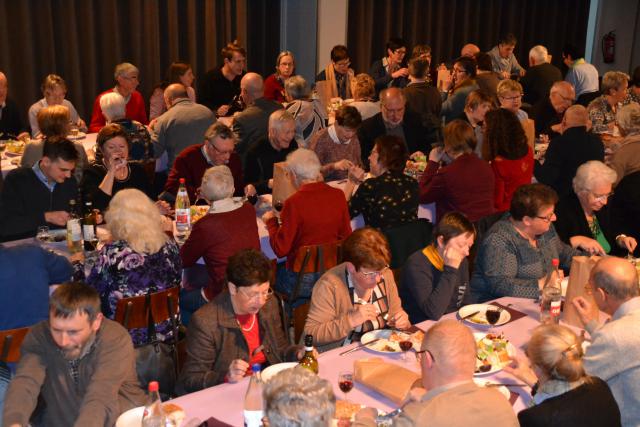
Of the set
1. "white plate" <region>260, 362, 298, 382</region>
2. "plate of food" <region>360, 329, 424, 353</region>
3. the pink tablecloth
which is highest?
"white plate" <region>260, 362, 298, 382</region>

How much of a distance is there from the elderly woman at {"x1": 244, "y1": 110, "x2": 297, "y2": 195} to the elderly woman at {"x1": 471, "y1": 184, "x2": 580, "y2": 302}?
213 centimetres

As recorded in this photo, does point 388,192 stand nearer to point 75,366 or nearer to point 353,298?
point 353,298

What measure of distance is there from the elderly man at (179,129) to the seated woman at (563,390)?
4350 mm

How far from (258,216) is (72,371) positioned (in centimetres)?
248

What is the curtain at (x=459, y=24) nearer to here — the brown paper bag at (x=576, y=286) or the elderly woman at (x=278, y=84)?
the elderly woman at (x=278, y=84)

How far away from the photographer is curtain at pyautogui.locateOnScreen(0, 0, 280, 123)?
862cm

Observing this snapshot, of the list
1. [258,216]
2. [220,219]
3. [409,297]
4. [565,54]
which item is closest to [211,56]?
[565,54]

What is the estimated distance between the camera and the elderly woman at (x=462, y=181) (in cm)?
546

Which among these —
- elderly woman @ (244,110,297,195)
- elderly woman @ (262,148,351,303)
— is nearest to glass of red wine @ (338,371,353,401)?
elderly woman @ (262,148,351,303)

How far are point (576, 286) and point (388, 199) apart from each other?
5.01ft

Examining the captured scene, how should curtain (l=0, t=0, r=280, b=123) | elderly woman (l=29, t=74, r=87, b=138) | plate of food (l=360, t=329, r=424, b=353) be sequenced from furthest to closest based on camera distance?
curtain (l=0, t=0, r=280, b=123)
elderly woman (l=29, t=74, r=87, b=138)
plate of food (l=360, t=329, r=424, b=353)

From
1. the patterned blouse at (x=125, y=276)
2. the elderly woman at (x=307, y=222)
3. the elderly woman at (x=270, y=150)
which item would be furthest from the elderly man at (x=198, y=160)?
the patterned blouse at (x=125, y=276)

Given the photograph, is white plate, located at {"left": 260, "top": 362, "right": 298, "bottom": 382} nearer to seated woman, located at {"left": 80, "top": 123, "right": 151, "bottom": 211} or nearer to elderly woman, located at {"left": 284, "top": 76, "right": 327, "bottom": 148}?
seated woman, located at {"left": 80, "top": 123, "right": 151, "bottom": 211}

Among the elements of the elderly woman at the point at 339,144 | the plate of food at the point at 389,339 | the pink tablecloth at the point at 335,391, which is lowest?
the pink tablecloth at the point at 335,391
